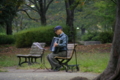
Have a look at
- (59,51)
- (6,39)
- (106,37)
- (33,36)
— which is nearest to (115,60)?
(59,51)

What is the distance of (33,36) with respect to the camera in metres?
26.4

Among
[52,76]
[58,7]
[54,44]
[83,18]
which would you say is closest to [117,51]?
[52,76]

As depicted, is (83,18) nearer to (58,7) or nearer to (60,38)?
(58,7)

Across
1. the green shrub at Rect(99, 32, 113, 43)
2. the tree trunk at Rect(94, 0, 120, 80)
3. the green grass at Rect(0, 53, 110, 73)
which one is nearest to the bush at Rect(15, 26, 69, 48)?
the green shrub at Rect(99, 32, 113, 43)

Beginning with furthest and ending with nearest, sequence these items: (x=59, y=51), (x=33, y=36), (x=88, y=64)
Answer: (x=33, y=36) → (x=88, y=64) → (x=59, y=51)

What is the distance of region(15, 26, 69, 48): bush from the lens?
85.5 feet

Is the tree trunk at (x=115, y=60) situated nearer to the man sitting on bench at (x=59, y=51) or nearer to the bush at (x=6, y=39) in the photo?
the man sitting on bench at (x=59, y=51)

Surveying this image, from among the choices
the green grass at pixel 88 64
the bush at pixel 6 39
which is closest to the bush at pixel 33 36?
the bush at pixel 6 39

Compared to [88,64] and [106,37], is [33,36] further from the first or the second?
[88,64]

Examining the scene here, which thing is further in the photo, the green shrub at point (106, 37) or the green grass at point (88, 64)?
the green shrub at point (106, 37)

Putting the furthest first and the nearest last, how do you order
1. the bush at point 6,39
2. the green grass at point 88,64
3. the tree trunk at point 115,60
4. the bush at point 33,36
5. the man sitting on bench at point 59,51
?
the bush at point 6,39, the bush at point 33,36, the green grass at point 88,64, the man sitting on bench at point 59,51, the tree trunk at point 115,60

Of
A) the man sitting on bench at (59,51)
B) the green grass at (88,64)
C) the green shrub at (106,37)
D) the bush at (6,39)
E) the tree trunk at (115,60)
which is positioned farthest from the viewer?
the bush at (6,39)

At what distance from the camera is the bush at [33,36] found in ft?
85.5

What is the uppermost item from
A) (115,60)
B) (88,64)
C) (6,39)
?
(115,60)
